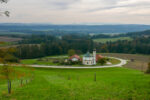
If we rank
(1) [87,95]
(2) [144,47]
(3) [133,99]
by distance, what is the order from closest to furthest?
(3) [133,99], (1) [87,95], (2) [144,47]

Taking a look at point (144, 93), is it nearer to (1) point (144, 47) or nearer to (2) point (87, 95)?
(2) point (87, 95)

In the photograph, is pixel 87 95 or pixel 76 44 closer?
pixel 87 95

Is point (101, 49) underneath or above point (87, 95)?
underneath

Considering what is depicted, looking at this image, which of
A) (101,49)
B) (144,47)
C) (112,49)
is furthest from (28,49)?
(144,47)

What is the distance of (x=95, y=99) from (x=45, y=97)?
3.56 m

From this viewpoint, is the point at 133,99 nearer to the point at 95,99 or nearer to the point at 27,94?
the point at 95,99

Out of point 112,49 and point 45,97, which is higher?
point 45,97

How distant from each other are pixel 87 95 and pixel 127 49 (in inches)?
3404

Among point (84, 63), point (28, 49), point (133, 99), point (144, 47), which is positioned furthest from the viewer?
point (144, 47)

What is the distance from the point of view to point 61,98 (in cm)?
1170

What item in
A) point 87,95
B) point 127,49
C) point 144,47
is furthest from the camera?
point 127,49

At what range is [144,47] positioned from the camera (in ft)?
289

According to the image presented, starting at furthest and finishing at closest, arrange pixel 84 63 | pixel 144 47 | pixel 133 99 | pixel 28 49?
pixel 144 47
pixel 28 49
pixel 84 63
pixel 133 99

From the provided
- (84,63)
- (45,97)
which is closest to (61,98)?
(45,97)
